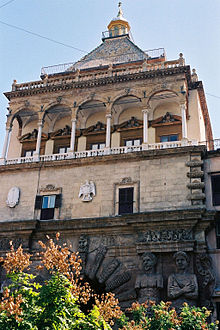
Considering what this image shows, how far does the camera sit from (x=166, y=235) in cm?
2325

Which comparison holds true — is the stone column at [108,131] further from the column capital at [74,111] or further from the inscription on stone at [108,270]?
the inscription on stone at [108,270]

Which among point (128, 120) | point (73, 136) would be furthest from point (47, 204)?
point (128, 120)

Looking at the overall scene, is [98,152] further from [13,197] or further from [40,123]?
[13,197]

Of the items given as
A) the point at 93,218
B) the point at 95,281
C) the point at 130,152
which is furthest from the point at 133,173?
the point at 95,281

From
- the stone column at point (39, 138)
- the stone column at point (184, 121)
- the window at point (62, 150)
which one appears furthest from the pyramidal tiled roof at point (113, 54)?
the stone column at point (184, 121)

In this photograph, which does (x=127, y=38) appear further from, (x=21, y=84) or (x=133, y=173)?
(x=133, y=173)

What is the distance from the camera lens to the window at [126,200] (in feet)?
81.5

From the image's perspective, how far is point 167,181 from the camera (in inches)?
971

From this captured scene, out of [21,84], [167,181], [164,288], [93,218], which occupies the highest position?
[21,84]

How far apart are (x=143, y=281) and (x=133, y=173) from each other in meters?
5.89

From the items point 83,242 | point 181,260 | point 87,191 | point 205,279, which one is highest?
point 87,191

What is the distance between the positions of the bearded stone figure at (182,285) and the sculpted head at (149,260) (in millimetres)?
1022

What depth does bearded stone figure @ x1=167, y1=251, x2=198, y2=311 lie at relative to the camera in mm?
21312

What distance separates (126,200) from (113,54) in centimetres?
1381
